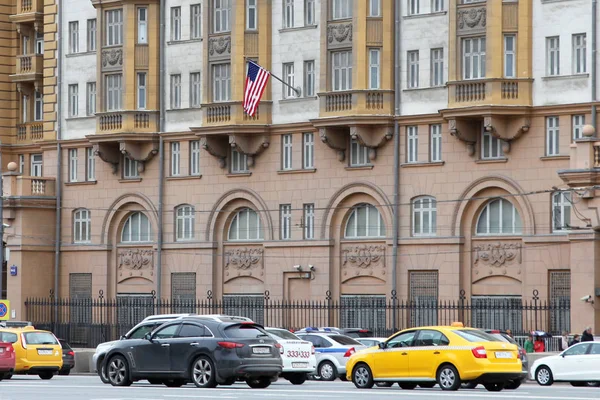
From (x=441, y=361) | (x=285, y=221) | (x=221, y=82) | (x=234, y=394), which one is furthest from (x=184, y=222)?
(x=234, y=394)

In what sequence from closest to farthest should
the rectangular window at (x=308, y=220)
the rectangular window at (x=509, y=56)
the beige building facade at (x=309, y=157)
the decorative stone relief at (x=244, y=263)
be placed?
1. the beige building facade at (x=309, y=157)
2. the rectangular window at (x=509, y=56)
3. the rectangular window at (x=308, y=220)
4. the decorative stone relief at (x=244, y=263)

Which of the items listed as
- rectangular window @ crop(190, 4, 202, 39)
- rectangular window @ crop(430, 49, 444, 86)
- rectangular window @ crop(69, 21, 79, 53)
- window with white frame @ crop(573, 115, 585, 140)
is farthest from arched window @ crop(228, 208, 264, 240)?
window with white frame @ crop(573, 115, 585, 140)

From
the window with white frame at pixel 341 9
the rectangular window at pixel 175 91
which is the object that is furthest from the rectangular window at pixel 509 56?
the rectangular window at pixel 175 91

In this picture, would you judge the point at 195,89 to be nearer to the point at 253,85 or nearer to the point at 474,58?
the point at 253,85

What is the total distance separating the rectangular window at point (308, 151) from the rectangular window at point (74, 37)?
41.7 ft

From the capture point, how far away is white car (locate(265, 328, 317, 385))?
38938 millimetres

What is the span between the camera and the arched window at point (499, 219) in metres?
56.3

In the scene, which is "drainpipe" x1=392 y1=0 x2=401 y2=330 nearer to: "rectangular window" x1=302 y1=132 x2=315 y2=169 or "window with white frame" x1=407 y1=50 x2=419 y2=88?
"window with white frame" x1=407 y1=50 x2=419 y2=88

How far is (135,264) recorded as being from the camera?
66.8m

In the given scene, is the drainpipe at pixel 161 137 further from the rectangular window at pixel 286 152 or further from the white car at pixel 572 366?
the white car at pixel 572 366

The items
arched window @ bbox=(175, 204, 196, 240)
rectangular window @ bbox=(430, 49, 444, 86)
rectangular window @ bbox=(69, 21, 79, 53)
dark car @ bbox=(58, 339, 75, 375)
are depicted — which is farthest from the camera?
rectangular window @ bbox=(69, 21, 79, 53)

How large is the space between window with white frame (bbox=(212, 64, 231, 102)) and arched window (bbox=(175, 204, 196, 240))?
4.86m

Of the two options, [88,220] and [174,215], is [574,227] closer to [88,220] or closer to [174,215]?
[174,215]

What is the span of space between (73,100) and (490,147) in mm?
20527
